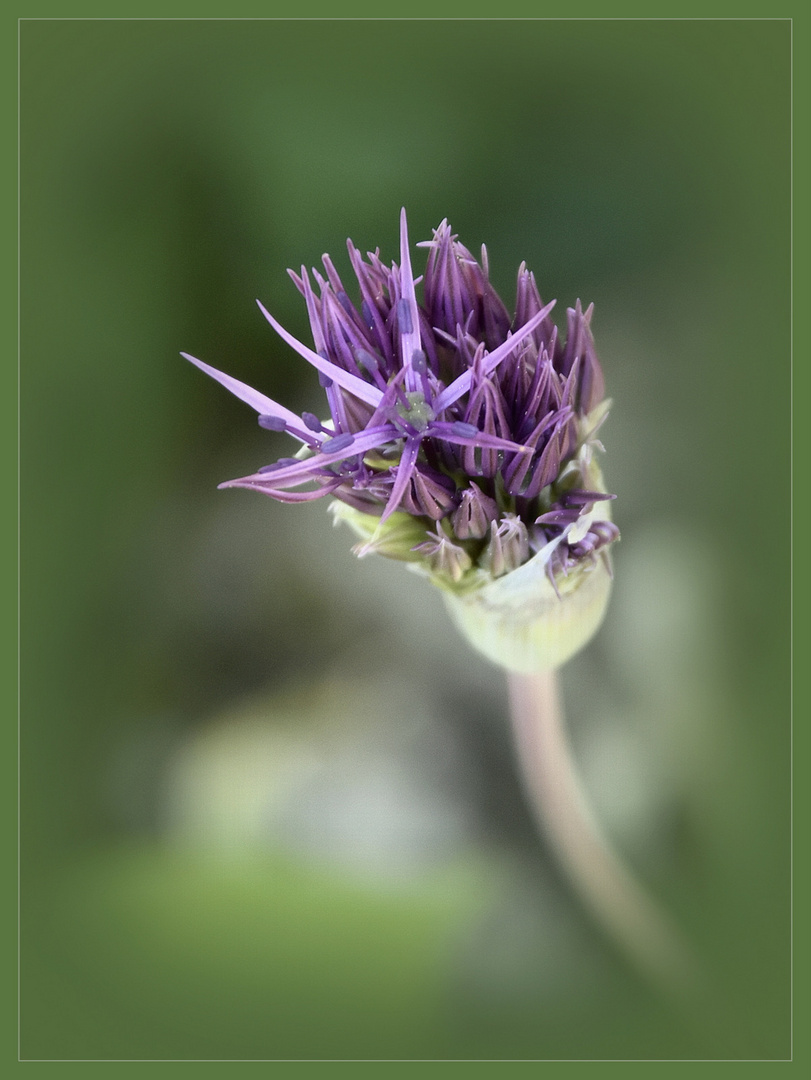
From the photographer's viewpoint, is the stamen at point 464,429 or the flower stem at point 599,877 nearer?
the stamen at point 464,429

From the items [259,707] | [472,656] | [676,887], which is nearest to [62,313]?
[259,707]

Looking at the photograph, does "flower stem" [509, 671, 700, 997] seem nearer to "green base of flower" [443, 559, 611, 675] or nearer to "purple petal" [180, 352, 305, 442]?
"green base of flower" [443, 559, 611, 675]

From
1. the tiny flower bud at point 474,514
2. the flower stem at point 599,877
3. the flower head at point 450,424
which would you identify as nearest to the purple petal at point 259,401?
the flower head at point 450,424

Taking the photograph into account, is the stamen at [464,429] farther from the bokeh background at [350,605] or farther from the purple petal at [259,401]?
the bokeh background at [350,605]

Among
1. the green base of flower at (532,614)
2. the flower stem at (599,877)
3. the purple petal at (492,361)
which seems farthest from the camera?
the flower stem at (599,877)

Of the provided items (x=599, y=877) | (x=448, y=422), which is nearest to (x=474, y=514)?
(x=448, y=422)

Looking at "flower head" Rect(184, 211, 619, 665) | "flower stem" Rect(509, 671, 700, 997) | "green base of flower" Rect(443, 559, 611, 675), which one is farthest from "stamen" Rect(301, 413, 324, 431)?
"flower stem" Rect(509, 671, 700, 997)
